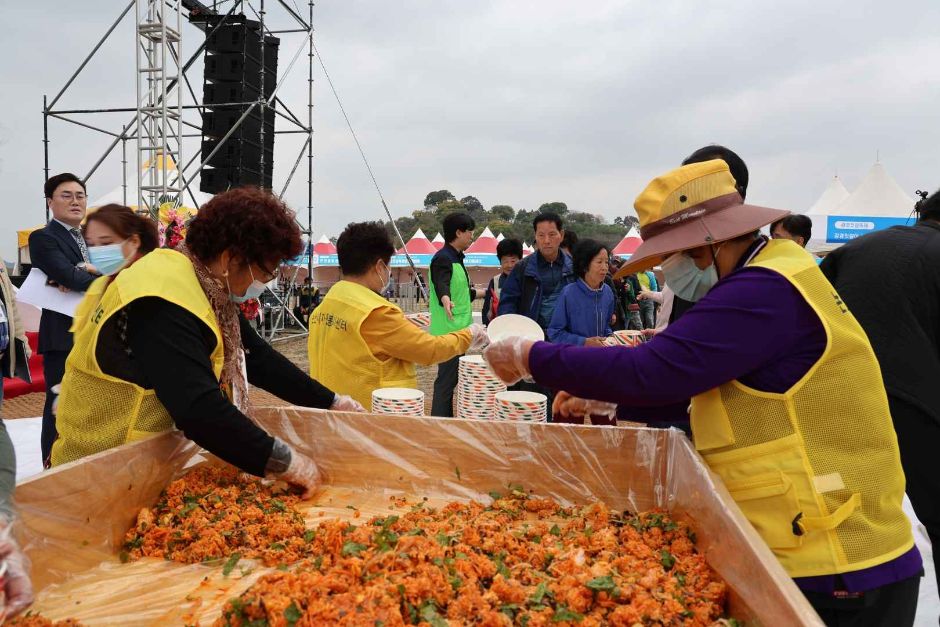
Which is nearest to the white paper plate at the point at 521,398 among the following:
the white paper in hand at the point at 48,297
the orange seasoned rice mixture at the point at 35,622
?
the orange seasoned rice mixture at the point at 35,622

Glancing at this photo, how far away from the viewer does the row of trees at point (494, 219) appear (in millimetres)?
57500

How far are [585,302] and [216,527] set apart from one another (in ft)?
11.2

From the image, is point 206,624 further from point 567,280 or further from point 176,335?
point 567,280

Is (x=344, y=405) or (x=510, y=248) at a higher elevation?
(x=510, y=248)

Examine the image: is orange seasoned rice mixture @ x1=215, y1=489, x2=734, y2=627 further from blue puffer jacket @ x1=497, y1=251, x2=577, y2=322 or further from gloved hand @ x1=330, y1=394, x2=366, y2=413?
blue puffer jacket @ x1=497, y1=251, x2=577, y2=322

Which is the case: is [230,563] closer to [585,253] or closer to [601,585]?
[601,585]

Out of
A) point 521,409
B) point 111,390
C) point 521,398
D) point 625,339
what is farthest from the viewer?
point 625,339

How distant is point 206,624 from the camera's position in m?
1.29

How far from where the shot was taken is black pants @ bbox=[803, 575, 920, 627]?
4.47 feet

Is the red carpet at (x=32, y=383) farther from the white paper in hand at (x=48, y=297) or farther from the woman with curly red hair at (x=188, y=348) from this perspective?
the woman with curly red hair at (x=188, y=348)

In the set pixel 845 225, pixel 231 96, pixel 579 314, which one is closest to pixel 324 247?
pixel 231 96

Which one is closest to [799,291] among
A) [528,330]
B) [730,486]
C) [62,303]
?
[730,486]

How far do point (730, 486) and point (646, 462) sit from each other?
1.48 ft

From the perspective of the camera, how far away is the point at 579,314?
4.62m
